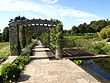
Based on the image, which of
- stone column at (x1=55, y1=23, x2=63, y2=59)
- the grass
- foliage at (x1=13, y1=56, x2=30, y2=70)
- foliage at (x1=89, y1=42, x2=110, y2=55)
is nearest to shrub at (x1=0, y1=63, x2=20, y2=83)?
foliage at (x1=13, y1=56, x2=30, y2=70)

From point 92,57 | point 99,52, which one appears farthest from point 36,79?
point 99,52

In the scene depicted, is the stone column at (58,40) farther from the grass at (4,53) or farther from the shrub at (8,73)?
the shrub at (8,73)

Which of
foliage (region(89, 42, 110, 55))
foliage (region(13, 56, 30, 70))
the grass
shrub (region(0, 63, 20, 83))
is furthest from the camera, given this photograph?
foliage (region(89, 42, 110, 55))

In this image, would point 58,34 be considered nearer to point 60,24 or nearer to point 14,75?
point 60,24

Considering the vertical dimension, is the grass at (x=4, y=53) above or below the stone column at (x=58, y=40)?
below

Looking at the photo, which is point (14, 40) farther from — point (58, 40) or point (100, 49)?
point (100, 49)

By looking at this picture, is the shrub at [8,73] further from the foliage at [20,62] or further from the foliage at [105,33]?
the foliage at [105,33]

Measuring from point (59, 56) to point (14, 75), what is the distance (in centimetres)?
465

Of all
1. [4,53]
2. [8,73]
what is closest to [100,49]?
Result: [8,73]

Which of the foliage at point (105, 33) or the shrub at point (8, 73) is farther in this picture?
the foliage at point (105, 33)

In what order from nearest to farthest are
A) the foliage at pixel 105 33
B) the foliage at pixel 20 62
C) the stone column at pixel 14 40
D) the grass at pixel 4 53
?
the foliage at pixel 20 62 → the grass at pixel 4 53 → the stone column at pixel 14 40 → the foliage at pixel 105 33

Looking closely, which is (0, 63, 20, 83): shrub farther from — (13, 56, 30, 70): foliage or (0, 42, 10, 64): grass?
(0, 42, 10, 64): grass

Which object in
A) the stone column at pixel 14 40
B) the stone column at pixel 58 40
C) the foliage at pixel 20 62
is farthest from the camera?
the stone column at pixel 14 40

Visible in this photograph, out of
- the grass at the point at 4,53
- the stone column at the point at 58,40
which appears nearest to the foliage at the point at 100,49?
the stone column at the point at 58,40
